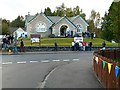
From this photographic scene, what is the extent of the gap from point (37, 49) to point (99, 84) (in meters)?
33.6

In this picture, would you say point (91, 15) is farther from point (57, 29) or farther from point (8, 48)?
point (8, 48)

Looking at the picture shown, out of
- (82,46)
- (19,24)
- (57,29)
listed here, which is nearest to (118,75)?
(82,46)

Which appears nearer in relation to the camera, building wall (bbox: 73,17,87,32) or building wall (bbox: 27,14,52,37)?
building wall (bbox: 27,14,52,37)

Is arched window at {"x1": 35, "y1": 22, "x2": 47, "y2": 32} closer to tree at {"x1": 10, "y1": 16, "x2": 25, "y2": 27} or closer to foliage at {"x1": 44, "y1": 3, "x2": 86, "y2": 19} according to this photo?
foliage at {"x1": 44, "y1": 3, "x2": 86, "y2": 19}

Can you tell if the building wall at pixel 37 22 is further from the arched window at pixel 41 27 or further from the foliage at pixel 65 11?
the foliage at pixel 65 11

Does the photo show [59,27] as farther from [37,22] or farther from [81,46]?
[81,46]

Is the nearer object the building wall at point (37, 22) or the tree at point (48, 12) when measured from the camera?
the building wall at point (37, 22)

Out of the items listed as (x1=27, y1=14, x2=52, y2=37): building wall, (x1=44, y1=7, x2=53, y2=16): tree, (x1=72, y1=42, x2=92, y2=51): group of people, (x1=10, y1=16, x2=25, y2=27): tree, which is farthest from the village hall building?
(x1=10, y1=16, x2=25, y2=27): tree

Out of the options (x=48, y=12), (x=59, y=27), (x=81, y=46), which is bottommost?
(x=81, y=46)

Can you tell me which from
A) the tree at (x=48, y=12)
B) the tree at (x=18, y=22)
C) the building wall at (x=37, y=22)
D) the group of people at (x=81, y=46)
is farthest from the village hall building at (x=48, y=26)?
the tree at (x=18, y=22)

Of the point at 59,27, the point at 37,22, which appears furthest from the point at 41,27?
the point at 59,27

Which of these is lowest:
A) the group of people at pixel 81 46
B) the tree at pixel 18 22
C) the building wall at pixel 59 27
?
the group of people at pixel 81 46

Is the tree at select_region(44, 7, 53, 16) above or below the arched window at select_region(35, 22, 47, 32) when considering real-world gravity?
above

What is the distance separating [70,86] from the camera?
14.2 meters
